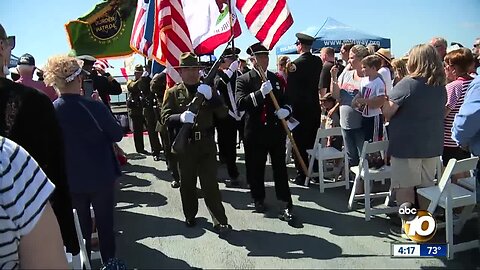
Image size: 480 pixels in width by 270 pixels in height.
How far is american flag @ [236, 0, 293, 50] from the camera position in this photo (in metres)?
5.30

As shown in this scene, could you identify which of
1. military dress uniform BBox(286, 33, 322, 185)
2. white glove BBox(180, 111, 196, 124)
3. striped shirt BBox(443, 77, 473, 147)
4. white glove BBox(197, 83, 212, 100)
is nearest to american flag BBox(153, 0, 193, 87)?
white glove BBox(197, 83, 212, 100)

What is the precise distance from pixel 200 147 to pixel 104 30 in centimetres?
567

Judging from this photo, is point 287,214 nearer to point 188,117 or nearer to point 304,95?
point 188,117

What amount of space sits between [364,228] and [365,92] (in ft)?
5.11

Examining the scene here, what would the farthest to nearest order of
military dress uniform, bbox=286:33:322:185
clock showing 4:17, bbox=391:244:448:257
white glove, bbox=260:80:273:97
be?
1. military dress uniform, bbox=286:33:322:185
2. white glove, bbox=260:80:273:97
3. clock showing 4:17, bbox=391:244:448:257

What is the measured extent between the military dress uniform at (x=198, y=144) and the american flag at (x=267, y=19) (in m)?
1.09

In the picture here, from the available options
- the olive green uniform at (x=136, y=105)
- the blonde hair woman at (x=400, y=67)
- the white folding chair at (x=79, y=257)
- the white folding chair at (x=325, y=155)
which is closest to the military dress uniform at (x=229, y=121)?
the white folding chair at (x=325, y=155)

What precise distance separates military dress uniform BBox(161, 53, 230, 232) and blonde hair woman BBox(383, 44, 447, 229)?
1.84 m

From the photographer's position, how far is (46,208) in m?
1.23

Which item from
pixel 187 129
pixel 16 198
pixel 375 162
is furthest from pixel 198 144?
pixel 16 198

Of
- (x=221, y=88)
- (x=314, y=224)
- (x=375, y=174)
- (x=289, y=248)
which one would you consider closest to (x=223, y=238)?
(x=289, y=248)

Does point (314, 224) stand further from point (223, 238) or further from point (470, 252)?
point (470, 252)

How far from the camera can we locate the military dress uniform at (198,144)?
15.2 ft

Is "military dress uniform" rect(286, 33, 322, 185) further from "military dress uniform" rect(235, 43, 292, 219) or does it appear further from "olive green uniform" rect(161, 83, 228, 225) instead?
"olive green uniform" rect(161, 83, 228, 225)
